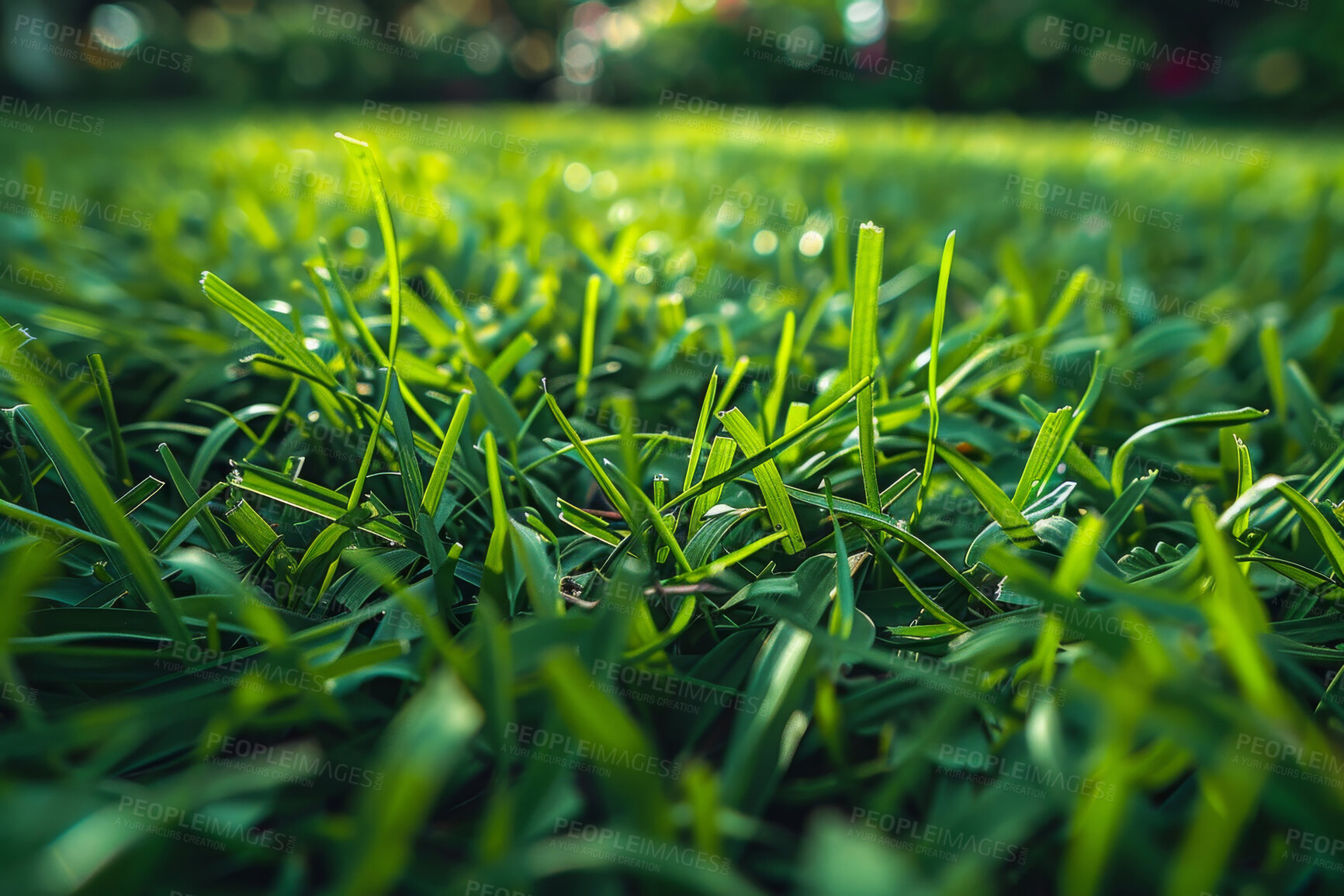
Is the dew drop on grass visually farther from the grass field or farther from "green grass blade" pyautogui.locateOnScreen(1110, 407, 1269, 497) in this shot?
"green grass blade" pyautogui.locateOnScreen(1110, 407, 1269, 497)

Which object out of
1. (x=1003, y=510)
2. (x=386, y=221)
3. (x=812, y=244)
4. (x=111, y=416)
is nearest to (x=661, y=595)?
(x=1003, y=510)

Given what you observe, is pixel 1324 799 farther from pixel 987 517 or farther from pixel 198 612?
pixel 198 612

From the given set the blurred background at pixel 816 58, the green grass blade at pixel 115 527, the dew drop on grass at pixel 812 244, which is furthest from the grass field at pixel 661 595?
the blurred background at pixel 816 58

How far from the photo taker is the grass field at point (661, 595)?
0.44 m

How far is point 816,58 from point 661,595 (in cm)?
1343

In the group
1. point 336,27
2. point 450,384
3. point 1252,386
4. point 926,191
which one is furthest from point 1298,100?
point 336,27

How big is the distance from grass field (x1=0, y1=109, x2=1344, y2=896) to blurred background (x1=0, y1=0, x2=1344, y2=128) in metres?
10.9

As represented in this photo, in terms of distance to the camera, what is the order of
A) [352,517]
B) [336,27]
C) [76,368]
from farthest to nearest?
1. [336,27]
2. [76,368]
3. [352,517]

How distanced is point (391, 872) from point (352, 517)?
373 mm

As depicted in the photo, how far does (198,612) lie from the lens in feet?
2.05

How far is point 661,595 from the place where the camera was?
0.66 m

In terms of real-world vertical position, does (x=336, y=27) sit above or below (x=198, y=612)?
above

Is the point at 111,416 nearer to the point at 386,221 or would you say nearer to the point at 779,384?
the point at 386,221

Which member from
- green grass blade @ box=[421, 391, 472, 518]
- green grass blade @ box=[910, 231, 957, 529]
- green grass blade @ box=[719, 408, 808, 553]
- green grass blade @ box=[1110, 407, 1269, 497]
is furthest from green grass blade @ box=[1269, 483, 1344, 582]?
green grass blade @ box=[421, 391, 472, 518]
